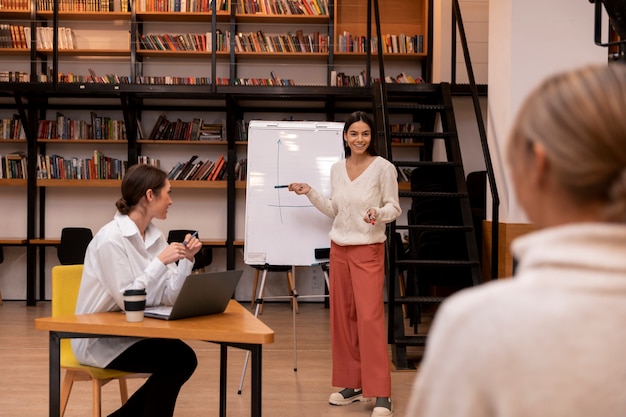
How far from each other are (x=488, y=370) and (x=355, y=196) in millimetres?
3472

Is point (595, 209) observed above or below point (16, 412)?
above

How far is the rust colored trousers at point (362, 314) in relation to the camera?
4121 millimetres

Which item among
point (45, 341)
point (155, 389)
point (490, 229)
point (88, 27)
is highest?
point (88, 27)

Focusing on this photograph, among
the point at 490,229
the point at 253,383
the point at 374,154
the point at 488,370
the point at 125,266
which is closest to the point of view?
the point at 488,370

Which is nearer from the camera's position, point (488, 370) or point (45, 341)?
point (488, 370)

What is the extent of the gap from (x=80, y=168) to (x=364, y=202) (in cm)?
530

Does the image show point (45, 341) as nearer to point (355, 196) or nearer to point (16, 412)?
point (16, 412)

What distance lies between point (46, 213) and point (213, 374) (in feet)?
15.5

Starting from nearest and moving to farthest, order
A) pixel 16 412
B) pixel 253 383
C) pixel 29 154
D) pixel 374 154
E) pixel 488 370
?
1. pixel 488 370
2. pixel 253 383
3. pixel 16 412
4. pixel 374 154
5. pixel 29 154

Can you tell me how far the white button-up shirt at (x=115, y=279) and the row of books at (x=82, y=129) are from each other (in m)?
5.91

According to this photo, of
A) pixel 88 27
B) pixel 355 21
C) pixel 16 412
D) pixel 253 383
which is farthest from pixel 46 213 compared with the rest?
pixel 253 383

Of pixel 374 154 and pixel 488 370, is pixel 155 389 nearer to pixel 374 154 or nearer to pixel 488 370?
pixel 374 154

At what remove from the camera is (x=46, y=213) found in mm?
8906

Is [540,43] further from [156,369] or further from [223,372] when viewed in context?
[156,369]
